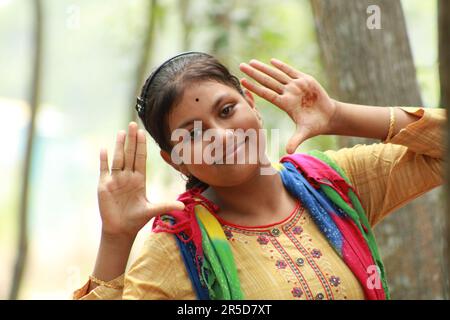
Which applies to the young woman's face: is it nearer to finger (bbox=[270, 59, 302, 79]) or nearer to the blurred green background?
finger (bbox=[270, 59, 302, 79])

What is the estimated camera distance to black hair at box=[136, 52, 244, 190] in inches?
96.7

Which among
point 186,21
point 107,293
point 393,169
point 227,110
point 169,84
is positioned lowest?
point 107,293

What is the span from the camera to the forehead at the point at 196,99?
95.0 inches

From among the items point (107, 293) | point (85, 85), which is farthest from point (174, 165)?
point (85, 85)

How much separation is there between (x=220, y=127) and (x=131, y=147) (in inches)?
12.1

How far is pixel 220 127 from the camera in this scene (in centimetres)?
238

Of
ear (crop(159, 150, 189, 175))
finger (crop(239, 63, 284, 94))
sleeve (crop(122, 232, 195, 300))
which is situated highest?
finger (crop(239, 63, 284, 94))

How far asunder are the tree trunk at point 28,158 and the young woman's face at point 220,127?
4.19 meters

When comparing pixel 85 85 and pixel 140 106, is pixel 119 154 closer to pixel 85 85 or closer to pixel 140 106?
pixel 140 106

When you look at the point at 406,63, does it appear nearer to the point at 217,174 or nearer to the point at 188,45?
the point at 217,174

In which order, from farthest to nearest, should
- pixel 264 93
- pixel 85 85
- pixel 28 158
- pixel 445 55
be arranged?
pixel 85 85
pixel 28 158
pixel 264 93
pixel 445 55

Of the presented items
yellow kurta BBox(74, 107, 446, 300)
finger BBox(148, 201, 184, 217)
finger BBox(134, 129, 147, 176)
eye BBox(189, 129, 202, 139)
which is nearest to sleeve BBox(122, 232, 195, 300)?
yellow kurta BBox(74, 107, 446, 300)

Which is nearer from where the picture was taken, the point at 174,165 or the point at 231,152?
the point at 231,152
